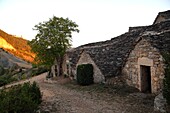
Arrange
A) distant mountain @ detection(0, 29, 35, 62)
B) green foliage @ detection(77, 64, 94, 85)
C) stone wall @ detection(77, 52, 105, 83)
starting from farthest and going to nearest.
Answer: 1. distant mountain @ detection(0, 29, 35, 62)
2. green foliage @ detection(77, 64, 94, 85)
3. stone wall @ detection(77, 52, 105, 83)

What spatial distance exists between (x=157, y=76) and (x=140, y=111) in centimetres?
246

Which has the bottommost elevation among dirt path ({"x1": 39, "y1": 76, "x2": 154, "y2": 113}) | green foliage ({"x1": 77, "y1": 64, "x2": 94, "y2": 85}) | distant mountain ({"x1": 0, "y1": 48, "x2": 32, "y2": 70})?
dirt path ({"x1": 39, "y1": 76, "x2": 154, "y2": 113})

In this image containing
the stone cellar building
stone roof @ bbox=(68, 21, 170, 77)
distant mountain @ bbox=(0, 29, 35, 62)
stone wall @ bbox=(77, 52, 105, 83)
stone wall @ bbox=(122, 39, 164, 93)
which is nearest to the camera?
stone wall @ bbox=(122, 39, 164, 93)

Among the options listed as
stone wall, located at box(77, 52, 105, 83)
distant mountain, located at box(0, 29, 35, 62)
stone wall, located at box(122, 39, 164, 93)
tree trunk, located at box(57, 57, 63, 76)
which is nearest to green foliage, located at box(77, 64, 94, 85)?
stone wall, located at box(77, 52, 105, 83)

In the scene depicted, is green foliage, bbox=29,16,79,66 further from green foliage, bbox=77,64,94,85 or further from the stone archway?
the stone archway

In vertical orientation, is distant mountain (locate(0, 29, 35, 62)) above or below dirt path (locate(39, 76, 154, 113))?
above

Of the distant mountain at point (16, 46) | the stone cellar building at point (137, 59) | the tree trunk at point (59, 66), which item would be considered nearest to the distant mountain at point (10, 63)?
the tree trunk at point (59, 66)

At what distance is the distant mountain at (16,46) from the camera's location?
57938mm

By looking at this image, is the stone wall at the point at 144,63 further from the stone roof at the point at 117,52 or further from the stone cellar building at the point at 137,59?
the stone roof at the point at 117,52

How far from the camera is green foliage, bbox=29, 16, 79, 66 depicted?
1966 cm

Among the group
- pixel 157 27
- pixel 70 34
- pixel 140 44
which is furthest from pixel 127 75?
pixel 70 34

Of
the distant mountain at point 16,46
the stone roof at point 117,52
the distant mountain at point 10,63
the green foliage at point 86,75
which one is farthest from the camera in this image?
the distant mountain at point 16,46

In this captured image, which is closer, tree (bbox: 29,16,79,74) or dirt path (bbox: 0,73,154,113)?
dirt path (bbox: 0,73,154,113)

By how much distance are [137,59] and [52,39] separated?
35.6 ft
